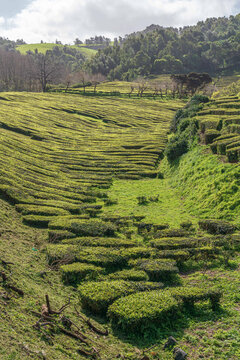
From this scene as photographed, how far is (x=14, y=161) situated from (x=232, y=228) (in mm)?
32386

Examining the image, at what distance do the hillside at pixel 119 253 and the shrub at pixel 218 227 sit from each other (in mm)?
86

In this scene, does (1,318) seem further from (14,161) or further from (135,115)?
(135,115)

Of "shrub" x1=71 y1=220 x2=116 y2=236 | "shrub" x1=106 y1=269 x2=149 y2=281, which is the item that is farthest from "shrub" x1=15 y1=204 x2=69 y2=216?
"shrub" x1=106 y1=269 x2=149 y2=281

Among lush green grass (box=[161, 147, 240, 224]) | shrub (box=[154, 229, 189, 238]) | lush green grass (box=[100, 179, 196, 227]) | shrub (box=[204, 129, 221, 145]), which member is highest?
shrub (box=[204, 129, 221, 145])

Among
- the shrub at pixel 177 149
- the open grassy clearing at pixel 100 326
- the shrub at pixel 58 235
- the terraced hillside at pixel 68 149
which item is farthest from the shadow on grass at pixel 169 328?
the shrub at pixel 177 149

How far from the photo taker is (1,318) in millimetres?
12219

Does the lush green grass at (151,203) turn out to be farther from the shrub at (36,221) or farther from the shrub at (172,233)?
the shrub at (36,221)

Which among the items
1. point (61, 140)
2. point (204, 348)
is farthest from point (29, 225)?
point (61, 140)

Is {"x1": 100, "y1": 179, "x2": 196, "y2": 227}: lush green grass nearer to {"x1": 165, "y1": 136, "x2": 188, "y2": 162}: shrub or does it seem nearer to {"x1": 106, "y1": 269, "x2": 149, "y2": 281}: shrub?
→ {"x1": 165, "y1": 136, "x2": 188, "y2": 162}: shrub

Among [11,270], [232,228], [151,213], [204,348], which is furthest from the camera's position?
[151,213]

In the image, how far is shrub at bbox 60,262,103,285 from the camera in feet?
61.4

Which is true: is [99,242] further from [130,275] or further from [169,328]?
[169,328]

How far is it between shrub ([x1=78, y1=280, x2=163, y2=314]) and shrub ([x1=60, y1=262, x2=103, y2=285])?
1.41 m

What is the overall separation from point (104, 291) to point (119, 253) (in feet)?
Result: 17.7
